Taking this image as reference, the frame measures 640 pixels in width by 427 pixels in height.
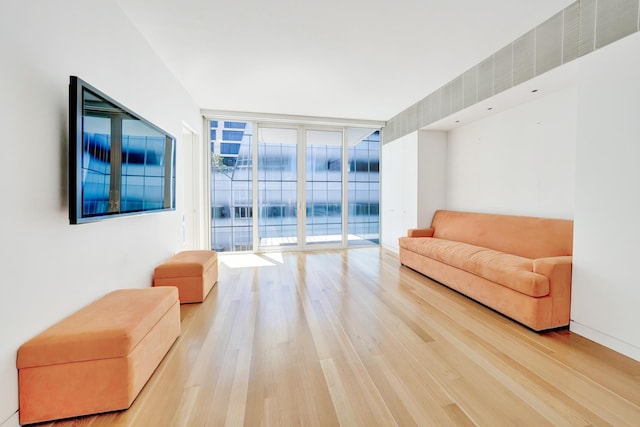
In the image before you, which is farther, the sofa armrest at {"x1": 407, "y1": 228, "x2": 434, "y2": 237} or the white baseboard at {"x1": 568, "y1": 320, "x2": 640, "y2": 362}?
the sofa armrest at {"x1": 407, "y1": 228, "x2": 434, "y2": 237}

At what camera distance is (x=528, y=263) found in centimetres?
246

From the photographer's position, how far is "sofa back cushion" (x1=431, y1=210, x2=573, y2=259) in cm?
266

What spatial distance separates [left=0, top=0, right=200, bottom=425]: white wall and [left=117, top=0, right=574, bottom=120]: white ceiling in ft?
2.26

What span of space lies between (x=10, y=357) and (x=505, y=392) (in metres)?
2.55

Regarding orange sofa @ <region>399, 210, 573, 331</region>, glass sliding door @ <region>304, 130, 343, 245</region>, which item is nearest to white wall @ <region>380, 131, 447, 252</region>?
orange sofa @ <region>399, 210, 573, 331</region>

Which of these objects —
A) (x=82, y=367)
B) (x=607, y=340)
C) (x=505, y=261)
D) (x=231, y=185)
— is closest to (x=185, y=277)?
(x=82, y=367)

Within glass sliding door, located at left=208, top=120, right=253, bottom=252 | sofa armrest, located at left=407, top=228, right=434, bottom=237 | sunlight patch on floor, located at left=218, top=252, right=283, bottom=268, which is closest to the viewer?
sofa armrest, located at left=407, top=228, right=434, bottom=237

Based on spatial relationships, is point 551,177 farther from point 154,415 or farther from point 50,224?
point 50,224

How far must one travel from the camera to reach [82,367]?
133 cm

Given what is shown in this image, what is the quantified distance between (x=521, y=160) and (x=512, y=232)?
92 centimetres

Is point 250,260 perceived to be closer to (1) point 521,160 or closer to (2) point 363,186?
(2) point 363,186

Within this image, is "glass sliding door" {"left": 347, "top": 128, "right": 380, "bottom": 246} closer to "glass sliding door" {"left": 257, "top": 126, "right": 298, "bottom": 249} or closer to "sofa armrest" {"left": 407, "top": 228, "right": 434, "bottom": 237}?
"glass sliding door" {"left": 257, "top": 126, "right": 298, "bottom": 249}

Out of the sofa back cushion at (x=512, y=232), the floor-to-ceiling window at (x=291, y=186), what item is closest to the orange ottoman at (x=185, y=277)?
the floor-to-ceiling window at (x=291, y=186)

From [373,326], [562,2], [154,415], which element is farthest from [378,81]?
[154,415]
